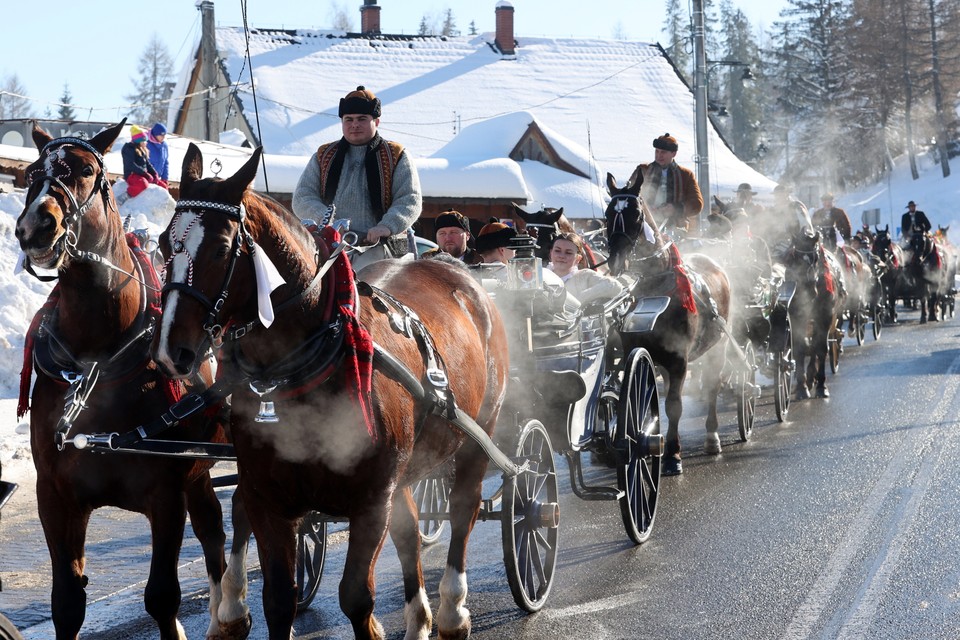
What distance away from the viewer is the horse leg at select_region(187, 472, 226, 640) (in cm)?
532

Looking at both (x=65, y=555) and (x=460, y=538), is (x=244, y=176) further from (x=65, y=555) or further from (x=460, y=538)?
(x=460, y=538)

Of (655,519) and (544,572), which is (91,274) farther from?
(655,519)

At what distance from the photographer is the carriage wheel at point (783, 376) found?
39.5 feet

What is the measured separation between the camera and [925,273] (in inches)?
1011

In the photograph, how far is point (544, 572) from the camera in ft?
20.3

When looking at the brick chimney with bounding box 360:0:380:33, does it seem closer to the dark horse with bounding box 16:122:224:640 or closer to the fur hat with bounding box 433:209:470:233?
the fur hat with bounding box 433:209:470:233

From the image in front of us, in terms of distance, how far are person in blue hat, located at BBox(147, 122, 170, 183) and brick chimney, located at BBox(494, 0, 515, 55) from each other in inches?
1170

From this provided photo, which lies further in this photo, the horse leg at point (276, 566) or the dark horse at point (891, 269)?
the dark horse at point (891, 269)

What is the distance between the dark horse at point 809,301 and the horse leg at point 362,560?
10633 mm

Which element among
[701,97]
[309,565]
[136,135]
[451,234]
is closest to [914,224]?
[701,97]

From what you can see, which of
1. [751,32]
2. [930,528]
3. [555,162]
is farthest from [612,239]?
[751,32]

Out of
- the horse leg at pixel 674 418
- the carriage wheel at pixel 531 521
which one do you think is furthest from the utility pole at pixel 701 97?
the carriage wheel at pixel 531 521

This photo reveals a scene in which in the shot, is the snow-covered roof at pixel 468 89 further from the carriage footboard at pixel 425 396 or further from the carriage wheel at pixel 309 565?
the carriage footboard at pixel 425 396

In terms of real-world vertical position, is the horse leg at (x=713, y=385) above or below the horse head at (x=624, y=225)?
below
